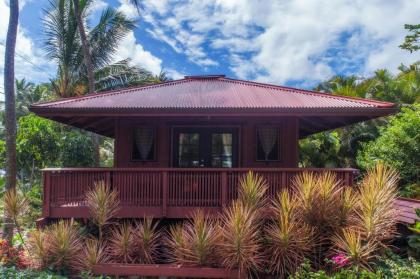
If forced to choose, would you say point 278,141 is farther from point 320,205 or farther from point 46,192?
point 46,192

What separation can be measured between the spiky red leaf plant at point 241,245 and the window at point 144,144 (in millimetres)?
4122

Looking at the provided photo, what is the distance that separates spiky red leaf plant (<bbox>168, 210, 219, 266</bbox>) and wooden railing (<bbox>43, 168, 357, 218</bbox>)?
0.98 meters

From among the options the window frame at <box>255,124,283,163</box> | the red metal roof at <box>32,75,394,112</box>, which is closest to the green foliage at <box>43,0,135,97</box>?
the red metal roof at <box>32,75,394,112</box>

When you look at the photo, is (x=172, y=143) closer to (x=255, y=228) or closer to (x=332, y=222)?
(x=255, y=228)

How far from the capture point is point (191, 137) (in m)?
9.57

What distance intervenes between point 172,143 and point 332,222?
5093mm

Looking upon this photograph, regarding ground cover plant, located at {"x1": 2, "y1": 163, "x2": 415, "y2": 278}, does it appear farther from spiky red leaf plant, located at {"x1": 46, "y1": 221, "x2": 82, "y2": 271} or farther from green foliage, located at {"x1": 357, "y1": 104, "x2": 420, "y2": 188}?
green foliage, located at {"x1": 357, "y1": 104, "x2": 420, "y2": 188}

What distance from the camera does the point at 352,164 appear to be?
17.9m

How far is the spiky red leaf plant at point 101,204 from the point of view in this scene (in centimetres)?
664

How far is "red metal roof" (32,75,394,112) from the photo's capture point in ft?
25.0

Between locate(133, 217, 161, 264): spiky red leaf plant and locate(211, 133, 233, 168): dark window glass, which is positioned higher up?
locate(211, 133, 233, 168): dark window glass

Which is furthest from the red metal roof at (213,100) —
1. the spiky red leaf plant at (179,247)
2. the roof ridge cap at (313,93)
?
the spiky red leaf plant at (179,247)

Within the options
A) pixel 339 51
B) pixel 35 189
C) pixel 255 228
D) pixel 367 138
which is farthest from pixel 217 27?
pixel 255 228

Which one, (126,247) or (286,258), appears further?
(126,247)
